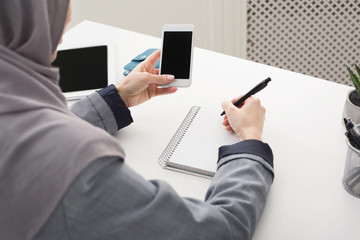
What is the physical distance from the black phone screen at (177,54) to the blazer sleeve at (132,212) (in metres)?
0.43

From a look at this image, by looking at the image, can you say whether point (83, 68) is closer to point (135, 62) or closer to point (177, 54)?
point (135, 62)

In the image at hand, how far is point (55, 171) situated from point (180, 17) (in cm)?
171

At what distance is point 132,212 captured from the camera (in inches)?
21.0

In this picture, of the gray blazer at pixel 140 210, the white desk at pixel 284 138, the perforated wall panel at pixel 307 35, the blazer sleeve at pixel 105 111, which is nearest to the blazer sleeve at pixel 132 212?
the gray blazer at pixel 140 210

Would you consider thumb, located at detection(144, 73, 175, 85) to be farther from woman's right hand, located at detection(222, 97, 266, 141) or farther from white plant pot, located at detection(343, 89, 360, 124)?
white plant pot, located at detection(343, 89, 360, 124)

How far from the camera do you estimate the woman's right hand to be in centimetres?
85

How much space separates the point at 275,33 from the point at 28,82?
165 cm

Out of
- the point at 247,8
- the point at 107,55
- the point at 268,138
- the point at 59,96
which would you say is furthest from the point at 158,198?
the point at 247,8

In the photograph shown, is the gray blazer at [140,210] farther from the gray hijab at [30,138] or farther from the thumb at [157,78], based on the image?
the thumb at [157,78]

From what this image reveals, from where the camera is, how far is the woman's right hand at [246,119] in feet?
2.78

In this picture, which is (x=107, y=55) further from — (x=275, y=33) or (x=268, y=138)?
(x=275, y=33)

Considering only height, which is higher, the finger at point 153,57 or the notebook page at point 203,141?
the finger at point 153,57

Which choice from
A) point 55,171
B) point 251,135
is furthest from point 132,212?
point 251,135

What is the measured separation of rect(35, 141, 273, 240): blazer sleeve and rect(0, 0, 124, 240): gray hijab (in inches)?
0.7
